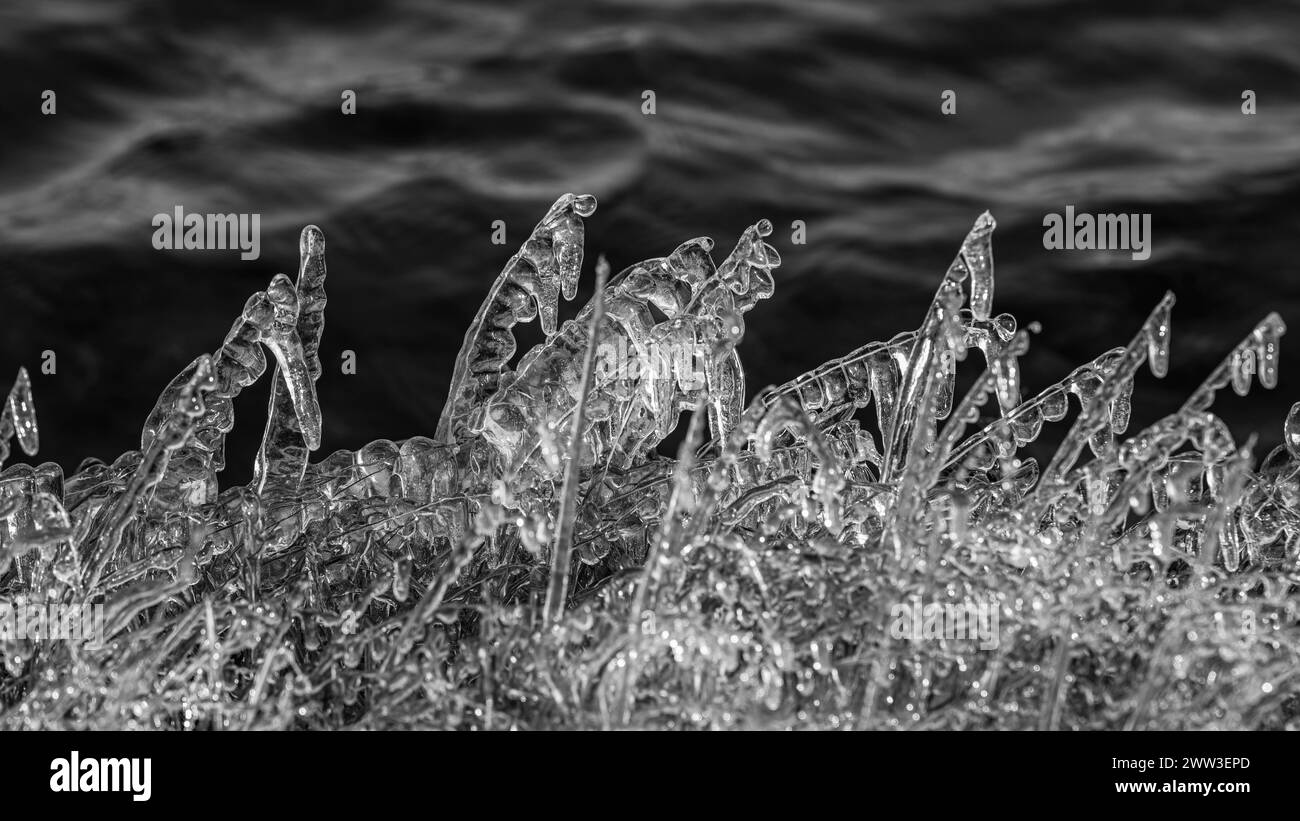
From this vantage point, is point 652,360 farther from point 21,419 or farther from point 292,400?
point 21,419

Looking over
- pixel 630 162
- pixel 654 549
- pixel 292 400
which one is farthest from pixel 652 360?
pixel 630 162

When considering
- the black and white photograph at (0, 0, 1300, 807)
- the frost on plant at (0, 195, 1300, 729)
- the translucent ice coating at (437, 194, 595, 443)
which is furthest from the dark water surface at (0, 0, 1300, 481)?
the frost on plant at (0, 195, 1300, 729)

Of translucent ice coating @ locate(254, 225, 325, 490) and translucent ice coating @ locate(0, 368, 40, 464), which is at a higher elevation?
translucent ice coating @ locate(254, 225, 325, 490)

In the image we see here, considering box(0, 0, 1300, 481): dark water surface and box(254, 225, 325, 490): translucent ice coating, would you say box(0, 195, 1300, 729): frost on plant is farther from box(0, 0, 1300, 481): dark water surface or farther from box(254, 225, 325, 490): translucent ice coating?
box(0, 0, 1300, 481): dark water surface

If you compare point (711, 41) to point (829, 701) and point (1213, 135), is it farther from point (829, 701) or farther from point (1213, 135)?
point (829, 701)

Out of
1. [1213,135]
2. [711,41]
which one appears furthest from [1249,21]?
[711,41]

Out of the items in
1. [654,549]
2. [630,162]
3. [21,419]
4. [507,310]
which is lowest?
[654,549]
